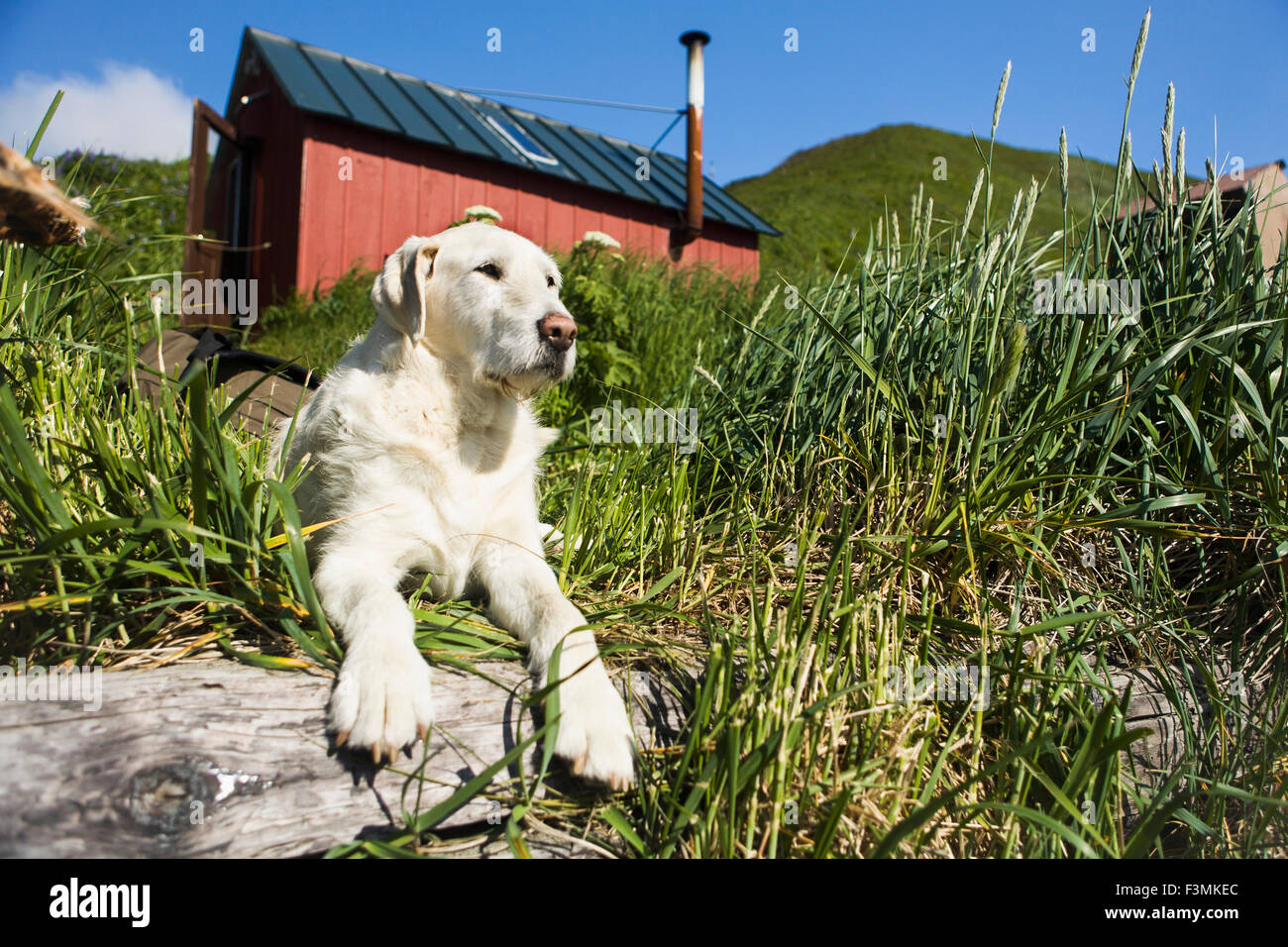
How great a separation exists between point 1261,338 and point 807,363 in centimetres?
161

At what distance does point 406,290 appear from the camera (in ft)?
8.35

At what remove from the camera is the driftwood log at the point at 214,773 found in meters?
1.48

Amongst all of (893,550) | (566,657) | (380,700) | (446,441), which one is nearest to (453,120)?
(446,441)

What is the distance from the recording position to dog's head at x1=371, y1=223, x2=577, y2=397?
249 centimetres

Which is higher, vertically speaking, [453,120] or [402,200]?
[453,120]

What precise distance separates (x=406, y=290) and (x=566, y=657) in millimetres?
1424

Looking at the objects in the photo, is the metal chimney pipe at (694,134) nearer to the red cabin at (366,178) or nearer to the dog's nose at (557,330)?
the red cabin at (366,178)

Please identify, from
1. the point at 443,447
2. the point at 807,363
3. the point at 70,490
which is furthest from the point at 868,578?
the point at 70,490

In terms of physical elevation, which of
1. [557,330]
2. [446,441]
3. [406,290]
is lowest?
[446,441]

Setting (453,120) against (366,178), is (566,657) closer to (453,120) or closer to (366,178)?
(366,178)

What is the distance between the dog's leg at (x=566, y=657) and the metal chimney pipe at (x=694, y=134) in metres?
10.2

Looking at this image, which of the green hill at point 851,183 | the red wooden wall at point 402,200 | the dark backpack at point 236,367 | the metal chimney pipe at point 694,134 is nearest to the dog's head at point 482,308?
the dark backpack at point 236,367

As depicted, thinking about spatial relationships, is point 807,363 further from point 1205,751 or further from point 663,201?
point 663,201

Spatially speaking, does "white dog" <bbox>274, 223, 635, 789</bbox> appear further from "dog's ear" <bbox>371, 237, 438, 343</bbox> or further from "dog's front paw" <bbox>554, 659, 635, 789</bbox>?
"dog's front paw" <bbox>554, 659, 635, 789</bbox>
